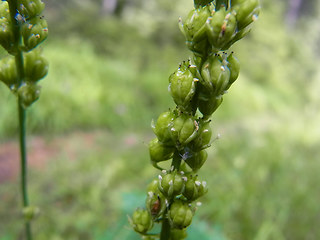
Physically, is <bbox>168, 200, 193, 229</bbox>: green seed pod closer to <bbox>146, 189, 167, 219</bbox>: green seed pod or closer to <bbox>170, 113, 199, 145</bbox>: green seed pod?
<bbox>146, 189, 167, 219</bbox>: green seed pod

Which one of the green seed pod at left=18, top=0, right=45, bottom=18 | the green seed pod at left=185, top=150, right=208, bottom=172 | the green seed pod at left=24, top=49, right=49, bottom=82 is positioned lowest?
the green seed pod at left=185, top=150, right=208, bottom=172

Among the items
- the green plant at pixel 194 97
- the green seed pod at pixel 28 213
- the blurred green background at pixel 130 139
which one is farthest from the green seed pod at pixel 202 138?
the blurred green background at pixel 130 139

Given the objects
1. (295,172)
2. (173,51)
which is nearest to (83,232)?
(295,172)

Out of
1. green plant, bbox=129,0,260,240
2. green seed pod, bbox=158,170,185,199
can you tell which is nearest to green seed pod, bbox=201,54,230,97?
green plant, bbox=129,0,260,240

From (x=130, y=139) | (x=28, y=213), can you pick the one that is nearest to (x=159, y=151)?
(x=28, y=213)

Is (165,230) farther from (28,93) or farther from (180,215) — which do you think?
(28,93)

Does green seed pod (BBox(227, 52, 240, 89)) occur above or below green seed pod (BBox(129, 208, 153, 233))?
above
